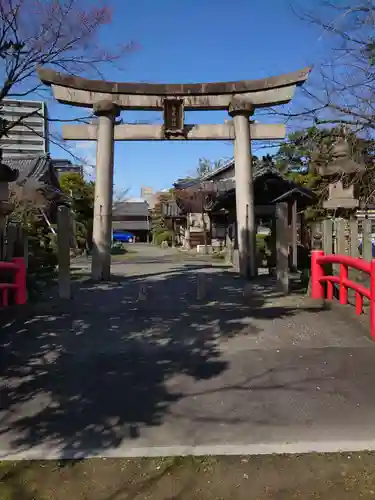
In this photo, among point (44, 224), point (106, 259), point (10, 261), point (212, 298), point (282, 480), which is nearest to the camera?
point (282, 480)

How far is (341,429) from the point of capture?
141 inches

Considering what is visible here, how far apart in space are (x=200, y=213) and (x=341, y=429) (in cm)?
2980

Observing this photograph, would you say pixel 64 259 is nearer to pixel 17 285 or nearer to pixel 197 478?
pixel 17 285

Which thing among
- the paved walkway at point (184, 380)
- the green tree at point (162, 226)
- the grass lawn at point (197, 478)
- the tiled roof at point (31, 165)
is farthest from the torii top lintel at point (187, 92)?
the green tree at point (162, 226)

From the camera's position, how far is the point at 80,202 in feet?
91.2

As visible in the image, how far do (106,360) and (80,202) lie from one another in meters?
23.7

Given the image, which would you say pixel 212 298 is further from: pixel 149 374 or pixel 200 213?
pixel 200 213

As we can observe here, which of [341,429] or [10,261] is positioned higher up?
[10,261]

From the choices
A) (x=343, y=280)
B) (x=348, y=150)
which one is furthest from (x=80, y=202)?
(x=343, y=280)

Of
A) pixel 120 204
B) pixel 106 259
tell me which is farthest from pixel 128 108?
pixel 120 204

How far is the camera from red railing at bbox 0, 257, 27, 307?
275 inches

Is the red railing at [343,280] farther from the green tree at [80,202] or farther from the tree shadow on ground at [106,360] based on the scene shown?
the green tree at [80,202]

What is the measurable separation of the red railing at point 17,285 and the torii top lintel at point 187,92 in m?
5.40

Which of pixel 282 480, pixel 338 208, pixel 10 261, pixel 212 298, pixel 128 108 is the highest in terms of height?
pixel 128 108
